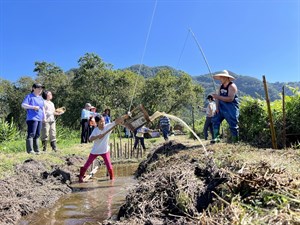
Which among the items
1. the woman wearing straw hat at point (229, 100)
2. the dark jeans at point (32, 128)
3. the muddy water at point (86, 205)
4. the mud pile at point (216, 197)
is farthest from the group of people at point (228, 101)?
the dark jeans at point (32, 128)

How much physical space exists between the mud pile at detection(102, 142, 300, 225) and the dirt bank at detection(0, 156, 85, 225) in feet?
5.72

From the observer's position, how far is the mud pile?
2.69 m

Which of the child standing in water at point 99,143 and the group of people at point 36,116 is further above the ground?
the group of people at point 36,116

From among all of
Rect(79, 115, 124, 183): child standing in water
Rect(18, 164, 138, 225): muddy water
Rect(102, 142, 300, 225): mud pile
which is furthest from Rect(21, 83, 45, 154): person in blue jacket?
Rect(102, 142, 300, 225): mud pile

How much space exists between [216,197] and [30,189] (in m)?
3.72

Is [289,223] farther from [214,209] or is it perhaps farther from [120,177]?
[120,177]

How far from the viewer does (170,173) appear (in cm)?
423

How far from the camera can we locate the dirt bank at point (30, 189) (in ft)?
15.5

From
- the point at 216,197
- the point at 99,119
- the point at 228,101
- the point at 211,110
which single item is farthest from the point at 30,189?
the point at 211,110

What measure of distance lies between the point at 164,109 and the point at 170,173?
3179cm

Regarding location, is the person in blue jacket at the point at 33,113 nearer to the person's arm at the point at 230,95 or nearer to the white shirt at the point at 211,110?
the person's arm at the point at 230,95

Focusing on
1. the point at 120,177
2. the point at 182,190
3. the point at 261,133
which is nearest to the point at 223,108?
the point at 261,133

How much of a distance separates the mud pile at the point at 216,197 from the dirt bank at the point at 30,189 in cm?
174

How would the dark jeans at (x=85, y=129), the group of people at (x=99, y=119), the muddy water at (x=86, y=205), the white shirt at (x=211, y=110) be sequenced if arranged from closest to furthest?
the muddy water at (x=86, y=205) < the group of people at (x=99, y=119) < the white shirt at (x=211, y=110) < the dark jeans at (x=85, y=129)
